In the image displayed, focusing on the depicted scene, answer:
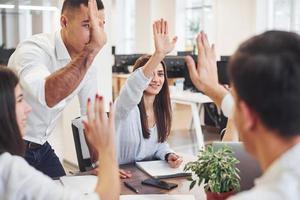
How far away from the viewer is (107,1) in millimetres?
4289

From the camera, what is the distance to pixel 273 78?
834 millimetres

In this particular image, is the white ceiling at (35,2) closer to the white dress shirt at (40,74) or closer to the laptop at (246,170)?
the white dress shirt at (40,74)

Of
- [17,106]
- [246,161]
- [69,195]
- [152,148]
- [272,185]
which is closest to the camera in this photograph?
[272,185]

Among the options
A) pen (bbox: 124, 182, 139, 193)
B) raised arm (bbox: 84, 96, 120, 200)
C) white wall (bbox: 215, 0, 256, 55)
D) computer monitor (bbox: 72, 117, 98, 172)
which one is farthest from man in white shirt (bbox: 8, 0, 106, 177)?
white wall (bbox: 215, 0, 256, 55)

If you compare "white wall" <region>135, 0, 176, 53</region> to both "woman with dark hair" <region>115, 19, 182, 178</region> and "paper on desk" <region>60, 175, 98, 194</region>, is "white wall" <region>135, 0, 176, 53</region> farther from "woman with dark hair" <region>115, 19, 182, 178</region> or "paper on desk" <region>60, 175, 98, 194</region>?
"paper on desk" <region>60, 175, 98, 194</region>

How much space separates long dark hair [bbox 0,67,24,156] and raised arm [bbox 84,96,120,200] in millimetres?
216

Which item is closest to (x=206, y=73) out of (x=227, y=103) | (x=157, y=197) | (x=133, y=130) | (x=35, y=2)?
(x=227, y=103)

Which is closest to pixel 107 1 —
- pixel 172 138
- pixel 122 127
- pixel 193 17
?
pixel 122 127

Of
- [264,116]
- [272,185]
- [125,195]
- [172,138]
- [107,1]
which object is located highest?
[107,1]

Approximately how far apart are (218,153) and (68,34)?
3.57 ft

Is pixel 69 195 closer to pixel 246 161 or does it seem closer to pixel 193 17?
pixel 246 161

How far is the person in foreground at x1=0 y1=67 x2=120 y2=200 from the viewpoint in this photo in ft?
3.64

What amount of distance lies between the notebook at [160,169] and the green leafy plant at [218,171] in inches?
15.5

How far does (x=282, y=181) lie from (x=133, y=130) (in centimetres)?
166
